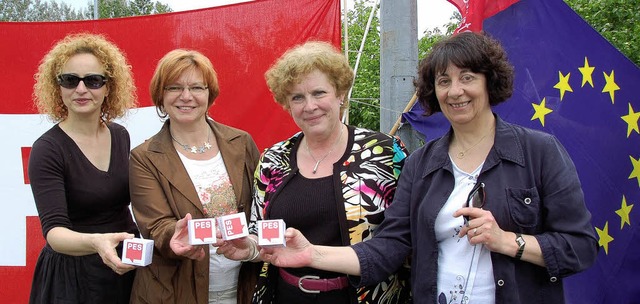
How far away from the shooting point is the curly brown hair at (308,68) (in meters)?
2.58

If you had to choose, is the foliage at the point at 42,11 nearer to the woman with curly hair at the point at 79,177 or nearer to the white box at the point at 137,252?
the woman with curly hair at the point at 79,177

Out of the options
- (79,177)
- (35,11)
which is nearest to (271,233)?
(79,177)

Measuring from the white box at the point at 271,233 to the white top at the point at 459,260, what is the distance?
61cm

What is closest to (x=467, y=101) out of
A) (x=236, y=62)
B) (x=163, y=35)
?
(x=236, y=62)

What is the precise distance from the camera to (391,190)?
2533mm

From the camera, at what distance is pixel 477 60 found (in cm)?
212

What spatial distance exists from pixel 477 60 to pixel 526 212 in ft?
1.95

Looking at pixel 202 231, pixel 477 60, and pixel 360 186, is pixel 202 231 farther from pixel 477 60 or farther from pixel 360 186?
pixel 477 60

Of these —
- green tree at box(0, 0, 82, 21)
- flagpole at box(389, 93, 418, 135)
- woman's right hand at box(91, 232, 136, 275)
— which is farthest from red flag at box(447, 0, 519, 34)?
green tree at box(0, 0, 82, 21)

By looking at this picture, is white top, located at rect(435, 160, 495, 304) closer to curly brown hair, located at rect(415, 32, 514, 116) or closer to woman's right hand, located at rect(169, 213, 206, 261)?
curly brown hair, located at rect(415, 32, 514, 116)

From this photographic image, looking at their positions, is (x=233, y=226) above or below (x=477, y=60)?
below

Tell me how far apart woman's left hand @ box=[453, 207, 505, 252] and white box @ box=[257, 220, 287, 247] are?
68cm

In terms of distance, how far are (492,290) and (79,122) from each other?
2235mm

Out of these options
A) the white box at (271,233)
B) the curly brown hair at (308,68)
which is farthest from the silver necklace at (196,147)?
the white box at (271,233)
